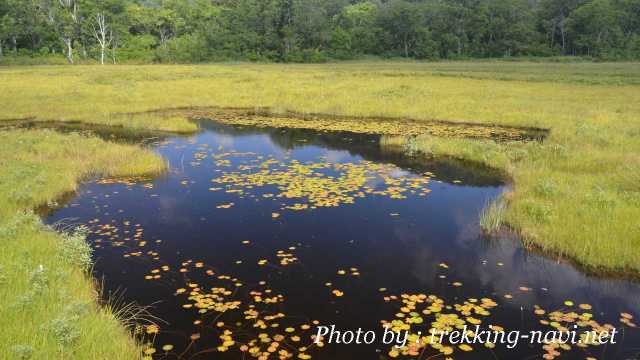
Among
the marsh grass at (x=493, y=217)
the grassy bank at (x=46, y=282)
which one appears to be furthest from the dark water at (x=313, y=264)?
the grassy bank at (x=46, y=282)

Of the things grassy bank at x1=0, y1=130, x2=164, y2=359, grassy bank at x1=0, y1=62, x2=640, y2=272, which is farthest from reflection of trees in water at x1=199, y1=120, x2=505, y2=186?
grassy bank at x1=0, y1=130, x2=164, y2=359

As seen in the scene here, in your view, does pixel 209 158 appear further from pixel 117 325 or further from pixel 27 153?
pixel 117 325

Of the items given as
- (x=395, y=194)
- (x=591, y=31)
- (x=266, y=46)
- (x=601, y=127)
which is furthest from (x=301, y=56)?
(x=395, y=194)

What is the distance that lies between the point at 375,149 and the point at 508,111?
1348cm

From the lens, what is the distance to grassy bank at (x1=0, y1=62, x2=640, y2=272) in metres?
12.5

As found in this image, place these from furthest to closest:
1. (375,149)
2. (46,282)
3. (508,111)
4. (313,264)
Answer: (508,111) < (375,149) < (313,264) < (46,282)

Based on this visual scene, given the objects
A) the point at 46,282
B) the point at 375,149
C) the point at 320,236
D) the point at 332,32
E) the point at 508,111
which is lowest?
the point at 320,236

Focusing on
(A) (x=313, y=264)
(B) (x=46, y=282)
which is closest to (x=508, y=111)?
(A) (x=313, y=264)

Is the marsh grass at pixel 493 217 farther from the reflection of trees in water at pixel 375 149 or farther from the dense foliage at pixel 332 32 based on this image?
the dense foliage at pixel 332 32

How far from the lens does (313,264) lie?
35.8 feet

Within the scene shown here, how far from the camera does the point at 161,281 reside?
10078 millimetres

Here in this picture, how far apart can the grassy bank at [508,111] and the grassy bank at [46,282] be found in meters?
9.77

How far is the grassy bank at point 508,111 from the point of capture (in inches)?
493

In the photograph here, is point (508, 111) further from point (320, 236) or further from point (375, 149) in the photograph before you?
point (320, 236)
